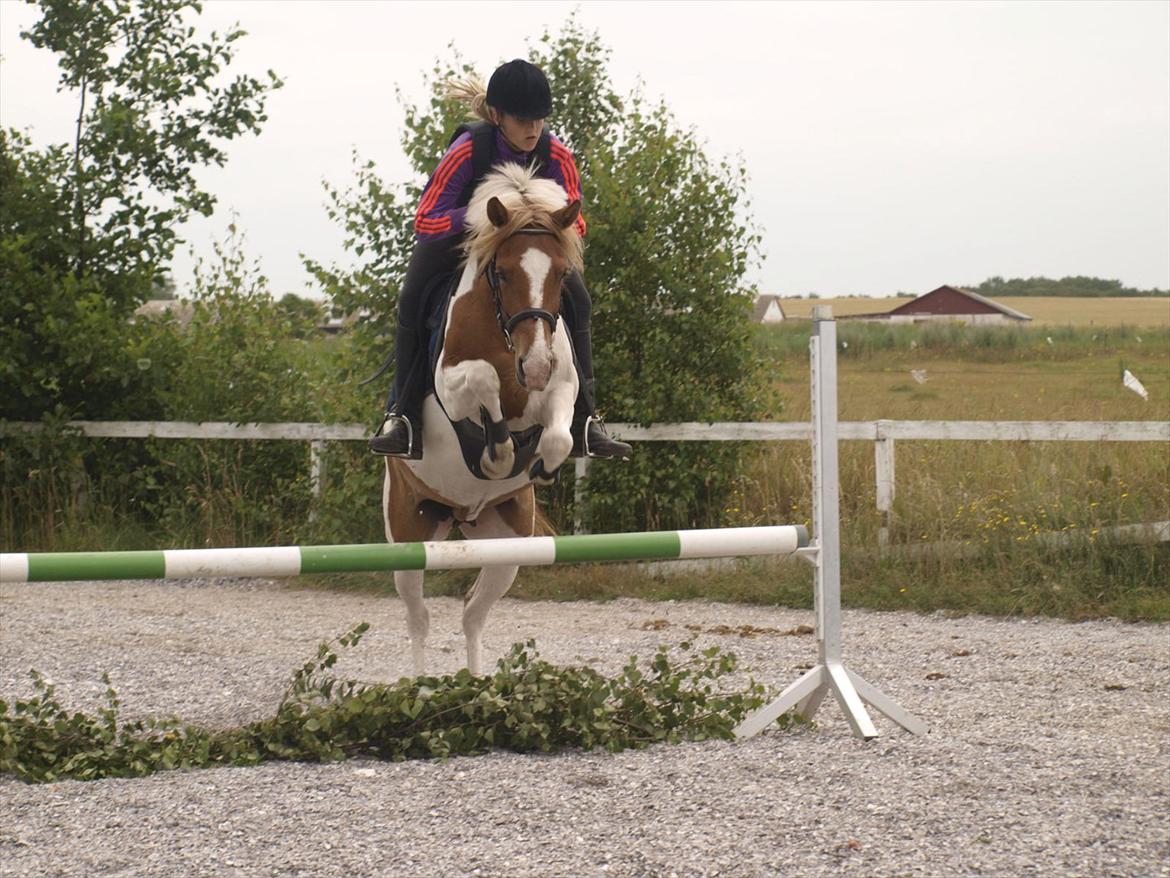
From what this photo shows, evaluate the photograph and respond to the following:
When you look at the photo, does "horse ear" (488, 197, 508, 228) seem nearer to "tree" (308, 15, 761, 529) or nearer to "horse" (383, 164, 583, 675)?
"horse" (383, 164, 583, 675)

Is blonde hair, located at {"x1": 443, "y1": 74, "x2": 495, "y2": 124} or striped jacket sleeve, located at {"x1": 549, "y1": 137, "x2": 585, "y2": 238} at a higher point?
blonde hair, located at {"x1": 443, "y1": 74, "x2": 495, "y2": 124}

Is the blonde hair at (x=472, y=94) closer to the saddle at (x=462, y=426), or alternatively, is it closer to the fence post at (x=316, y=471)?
the saddle at (x=462, y=426)

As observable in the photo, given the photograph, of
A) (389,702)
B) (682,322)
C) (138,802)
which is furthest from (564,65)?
(138,802)

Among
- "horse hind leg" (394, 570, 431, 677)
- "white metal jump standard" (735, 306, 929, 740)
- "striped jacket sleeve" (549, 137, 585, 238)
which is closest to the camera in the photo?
"white metal jump standard" (735, 306, 929, 740)

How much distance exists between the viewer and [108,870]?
3.08 meters

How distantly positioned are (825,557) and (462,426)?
1359 millimetres

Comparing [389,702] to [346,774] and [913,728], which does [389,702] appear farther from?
[913,728]

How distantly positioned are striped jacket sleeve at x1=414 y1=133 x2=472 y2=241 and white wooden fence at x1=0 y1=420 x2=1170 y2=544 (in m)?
3.95

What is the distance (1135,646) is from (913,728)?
104 inches

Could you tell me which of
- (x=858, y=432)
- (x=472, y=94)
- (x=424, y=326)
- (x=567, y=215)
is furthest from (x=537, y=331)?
(x=858, y=432)

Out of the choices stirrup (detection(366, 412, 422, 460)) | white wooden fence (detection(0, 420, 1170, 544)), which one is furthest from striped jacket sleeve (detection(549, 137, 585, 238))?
white wooden fence (detection(0, 420, 1170, 544))

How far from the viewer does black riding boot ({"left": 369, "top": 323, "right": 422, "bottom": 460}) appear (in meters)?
4.90

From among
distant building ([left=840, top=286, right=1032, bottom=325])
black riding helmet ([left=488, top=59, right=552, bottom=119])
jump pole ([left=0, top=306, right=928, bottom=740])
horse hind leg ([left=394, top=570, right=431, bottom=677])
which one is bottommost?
horse hind leg ([left=394, top=570, right=431, bottom=677])

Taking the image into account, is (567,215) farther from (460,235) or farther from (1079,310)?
(1079,310)
